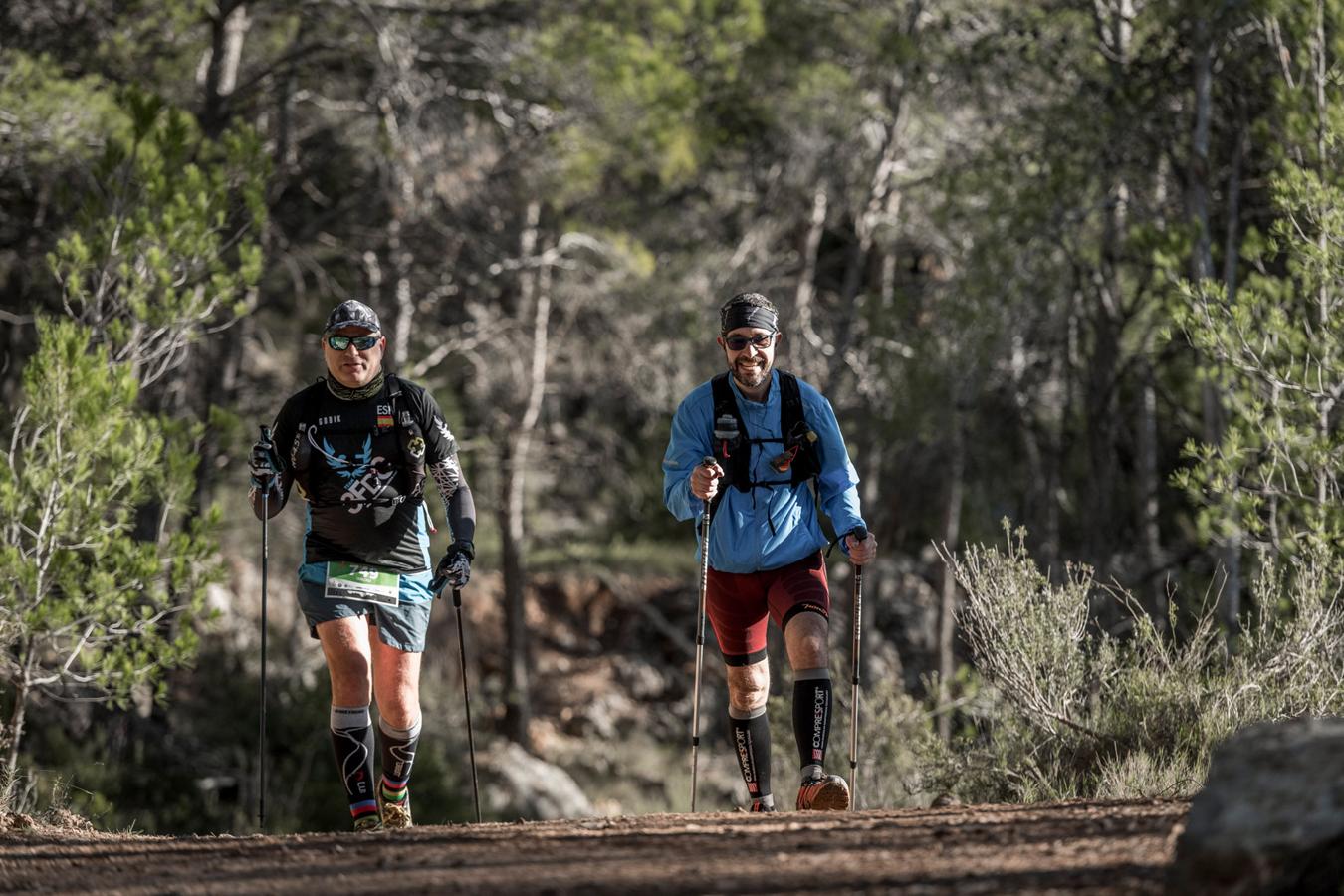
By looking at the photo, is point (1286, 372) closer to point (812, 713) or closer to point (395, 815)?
point (812, 713)

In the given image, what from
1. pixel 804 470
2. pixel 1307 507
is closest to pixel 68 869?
pixel 804 470

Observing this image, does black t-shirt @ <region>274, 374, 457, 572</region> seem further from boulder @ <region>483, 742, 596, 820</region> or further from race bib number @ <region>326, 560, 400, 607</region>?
boulder @ <region>483, 742, 596, 820</region>

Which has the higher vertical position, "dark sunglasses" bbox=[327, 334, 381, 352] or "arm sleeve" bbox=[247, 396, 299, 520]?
"dark sunglasses" bbox=[327, 334, 381, 352]

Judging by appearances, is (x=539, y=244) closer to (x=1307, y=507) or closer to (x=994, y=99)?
(x=994, y=99)

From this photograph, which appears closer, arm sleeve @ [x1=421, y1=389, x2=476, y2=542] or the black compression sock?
arm sleeve @ [x1=421, y1=389, x2=476, y2=542]

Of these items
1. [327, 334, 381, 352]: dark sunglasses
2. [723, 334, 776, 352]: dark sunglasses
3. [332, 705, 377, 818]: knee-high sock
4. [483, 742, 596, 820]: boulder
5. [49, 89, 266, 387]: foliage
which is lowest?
[483, 742, 596, 820]: boulder

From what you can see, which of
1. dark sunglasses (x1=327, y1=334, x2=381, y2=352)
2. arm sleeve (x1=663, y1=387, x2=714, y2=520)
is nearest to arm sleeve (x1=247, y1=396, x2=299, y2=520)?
dark sunglasses (x1=327, y1=334, x2=381, y2=352)

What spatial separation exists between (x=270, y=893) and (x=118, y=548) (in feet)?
16.1

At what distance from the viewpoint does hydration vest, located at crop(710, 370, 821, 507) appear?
6246mm

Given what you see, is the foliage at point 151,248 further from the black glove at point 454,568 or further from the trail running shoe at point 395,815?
the trail running shoe at point 395,815

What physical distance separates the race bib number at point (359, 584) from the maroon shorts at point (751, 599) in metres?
1.29

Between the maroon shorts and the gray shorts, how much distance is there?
116 centimetres

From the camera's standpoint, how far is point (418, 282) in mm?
17578

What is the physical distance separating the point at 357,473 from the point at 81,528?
3111mm
